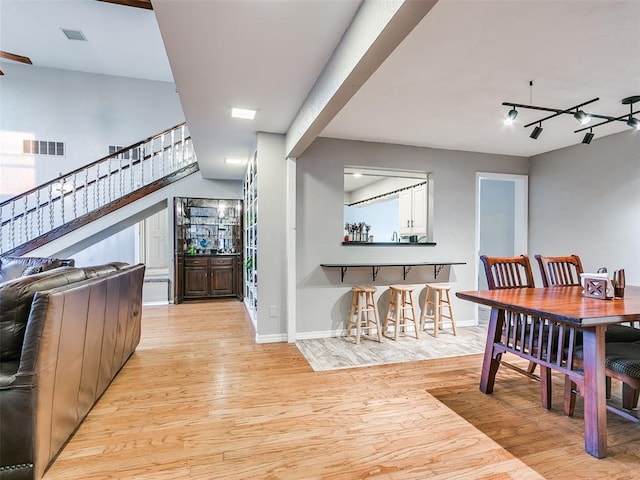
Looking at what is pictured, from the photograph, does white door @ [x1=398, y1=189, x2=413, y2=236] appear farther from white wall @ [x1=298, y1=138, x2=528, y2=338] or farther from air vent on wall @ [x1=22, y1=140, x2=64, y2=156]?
air vent on wall @ [x1=22, y1=140, x2=64, y2=156]

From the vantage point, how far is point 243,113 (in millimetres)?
3281

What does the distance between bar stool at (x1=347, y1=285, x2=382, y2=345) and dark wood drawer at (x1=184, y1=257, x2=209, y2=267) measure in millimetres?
3622

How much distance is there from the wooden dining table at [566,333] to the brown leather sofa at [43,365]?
2.51m

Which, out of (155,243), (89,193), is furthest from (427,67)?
(155,243)

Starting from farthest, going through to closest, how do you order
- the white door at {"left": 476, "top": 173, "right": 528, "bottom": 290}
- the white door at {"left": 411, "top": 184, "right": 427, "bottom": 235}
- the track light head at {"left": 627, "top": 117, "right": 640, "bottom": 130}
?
the white door at {"left": 476, "top": 173, "right": 528, "bottom": 290} → the white door at {"left": 411, "top": 184, "right": 427, "bottom": 235} → the track light head at {"left": 627, "top": 117, "right": 640, "bottom": 130}

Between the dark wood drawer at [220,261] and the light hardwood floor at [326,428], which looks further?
the dark wood drawer at [220,261]

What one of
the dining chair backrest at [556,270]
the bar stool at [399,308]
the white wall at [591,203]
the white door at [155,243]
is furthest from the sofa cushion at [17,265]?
the white wall at [591,203]

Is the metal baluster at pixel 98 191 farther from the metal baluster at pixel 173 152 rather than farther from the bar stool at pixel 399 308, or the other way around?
the bar stool at pixel 399 308

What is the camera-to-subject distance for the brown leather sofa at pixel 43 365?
1509 mm

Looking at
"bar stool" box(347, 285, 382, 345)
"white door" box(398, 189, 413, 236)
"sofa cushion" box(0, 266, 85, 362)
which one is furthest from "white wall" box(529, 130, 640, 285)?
"sofa cushion" box(0, 266, 85, 362)

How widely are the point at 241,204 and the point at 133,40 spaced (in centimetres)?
355

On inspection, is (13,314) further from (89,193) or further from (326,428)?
(89,193)

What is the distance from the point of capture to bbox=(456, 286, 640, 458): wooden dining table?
→ 1745 millimetres

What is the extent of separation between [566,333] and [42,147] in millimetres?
9037
